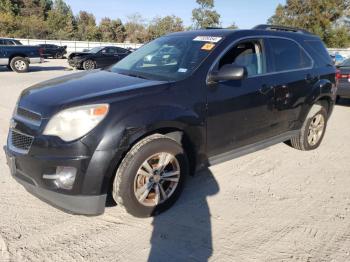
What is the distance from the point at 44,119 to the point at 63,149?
0.35 meters

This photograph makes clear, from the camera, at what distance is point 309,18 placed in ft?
191

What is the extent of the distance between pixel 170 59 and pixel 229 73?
816 millimetres

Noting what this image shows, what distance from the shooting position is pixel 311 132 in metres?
5.86

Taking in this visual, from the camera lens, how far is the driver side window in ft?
14.4

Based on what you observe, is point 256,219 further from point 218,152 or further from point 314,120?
point 314,120

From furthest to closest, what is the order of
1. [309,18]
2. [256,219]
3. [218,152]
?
1. [309,18]
2. [218,152]
3. [256,219]

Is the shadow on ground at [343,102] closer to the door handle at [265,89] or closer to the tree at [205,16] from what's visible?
the door handle at [265,89]

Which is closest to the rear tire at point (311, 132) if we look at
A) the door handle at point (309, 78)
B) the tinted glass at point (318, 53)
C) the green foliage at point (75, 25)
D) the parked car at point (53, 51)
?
the door handle at point (309, 78)

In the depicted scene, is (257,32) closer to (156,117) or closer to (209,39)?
(209,39)

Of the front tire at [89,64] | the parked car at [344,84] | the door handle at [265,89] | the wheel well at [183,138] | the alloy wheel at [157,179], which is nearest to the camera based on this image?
the alloy wheel at [157,179]

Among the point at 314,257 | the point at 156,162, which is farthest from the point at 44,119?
the point at 314,257

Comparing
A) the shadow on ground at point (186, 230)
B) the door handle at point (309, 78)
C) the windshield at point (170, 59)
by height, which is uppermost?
the windshield at point (170, 59)

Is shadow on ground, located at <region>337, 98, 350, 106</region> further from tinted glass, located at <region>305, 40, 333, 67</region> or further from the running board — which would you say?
the running board

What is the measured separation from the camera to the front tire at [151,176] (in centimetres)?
335
